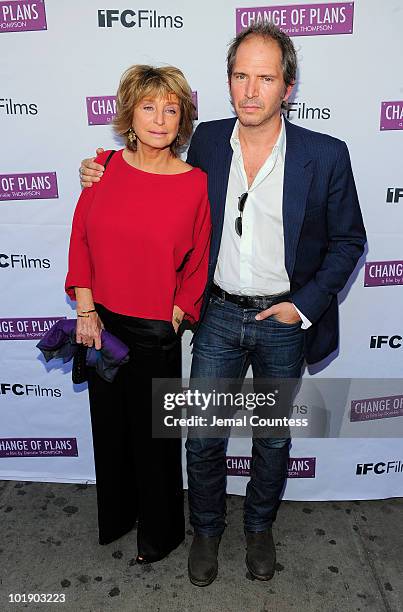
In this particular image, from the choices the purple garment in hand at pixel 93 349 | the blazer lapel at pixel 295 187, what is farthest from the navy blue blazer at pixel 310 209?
the purple garment in hand at pixel 93 349

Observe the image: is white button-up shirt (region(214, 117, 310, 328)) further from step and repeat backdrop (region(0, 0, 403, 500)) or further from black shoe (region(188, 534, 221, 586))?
black shoe (region(188, 534, 221, 586))

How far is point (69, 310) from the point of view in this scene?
Answer: 3090 mm

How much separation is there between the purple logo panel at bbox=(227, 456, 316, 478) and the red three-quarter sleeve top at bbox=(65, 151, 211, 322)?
1.32 meters

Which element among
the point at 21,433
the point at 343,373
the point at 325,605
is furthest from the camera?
the point at 21,433

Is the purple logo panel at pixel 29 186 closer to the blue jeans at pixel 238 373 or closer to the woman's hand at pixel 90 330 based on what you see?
the woman's hand at pixel 90 330

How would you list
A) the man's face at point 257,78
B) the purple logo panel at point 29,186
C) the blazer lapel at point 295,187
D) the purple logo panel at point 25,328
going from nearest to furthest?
the man's face at point 257,78 < the blazer lapel at point 295,187 < the purple logo panel at point 29,186 < the purple logo panel at point 25,328

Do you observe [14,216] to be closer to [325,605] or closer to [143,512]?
[143,512]

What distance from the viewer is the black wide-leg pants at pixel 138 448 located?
2.40 metres

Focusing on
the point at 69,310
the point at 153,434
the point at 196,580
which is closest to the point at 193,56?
the point at 69,310

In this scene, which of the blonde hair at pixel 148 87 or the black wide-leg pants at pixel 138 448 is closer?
the blonde hair at pixel 148 87

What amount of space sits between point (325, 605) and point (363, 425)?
103cm

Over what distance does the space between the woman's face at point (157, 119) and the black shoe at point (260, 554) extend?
6.17 feet

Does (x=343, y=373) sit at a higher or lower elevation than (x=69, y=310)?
lower

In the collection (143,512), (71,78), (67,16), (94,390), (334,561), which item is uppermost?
(67,16)
